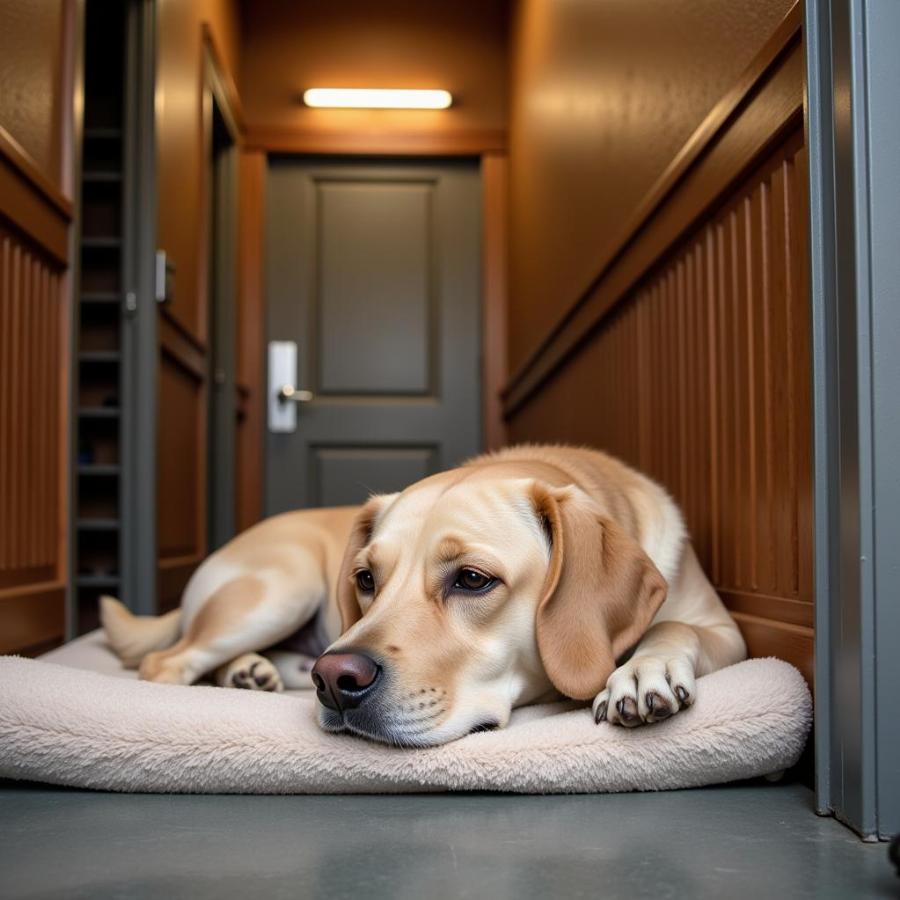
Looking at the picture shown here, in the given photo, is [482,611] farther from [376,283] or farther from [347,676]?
[376,283]

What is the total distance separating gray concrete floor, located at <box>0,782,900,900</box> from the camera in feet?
3.48

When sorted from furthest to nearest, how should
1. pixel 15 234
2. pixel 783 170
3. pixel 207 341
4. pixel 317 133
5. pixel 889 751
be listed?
pixel 317 133
pixel 207 341
pixel 15 234
pixel 783 170
pixel 889 751

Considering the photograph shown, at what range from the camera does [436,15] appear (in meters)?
6.10

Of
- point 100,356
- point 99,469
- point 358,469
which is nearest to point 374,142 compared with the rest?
point 358,469

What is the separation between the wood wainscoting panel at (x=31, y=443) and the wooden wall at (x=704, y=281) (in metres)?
1.48

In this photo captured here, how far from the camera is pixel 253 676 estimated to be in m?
2.15

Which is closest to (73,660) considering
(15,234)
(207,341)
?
(15,234)

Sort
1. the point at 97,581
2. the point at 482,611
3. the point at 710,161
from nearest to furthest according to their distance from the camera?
the point at 482,611 < the point at 710,161 < the point at 97,581

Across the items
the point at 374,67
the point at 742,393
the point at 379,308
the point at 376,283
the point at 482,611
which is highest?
the point at 374,67

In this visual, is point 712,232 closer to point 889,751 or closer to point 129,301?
point 889,751

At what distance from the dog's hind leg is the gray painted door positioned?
3.65m

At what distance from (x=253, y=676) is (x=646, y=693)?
3.29ft

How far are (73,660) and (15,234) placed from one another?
1.00 m

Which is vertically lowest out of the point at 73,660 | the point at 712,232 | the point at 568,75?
Answer: the point at 73,660
